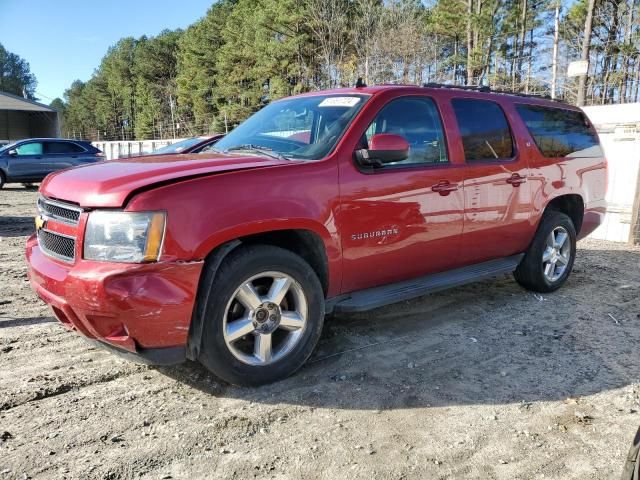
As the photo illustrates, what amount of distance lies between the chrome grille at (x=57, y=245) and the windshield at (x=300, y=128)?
1.41 m

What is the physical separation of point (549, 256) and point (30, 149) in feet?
57.4

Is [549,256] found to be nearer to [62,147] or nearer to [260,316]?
[260,316]

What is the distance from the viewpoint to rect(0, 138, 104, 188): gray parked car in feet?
56.7

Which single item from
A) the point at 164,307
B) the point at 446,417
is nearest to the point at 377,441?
the point at 446,417

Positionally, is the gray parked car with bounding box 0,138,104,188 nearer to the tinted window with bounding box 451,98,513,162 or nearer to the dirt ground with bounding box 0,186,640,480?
the dirt ground with bounding box 0,186,640,480

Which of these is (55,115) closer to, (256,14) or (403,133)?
(256,14)

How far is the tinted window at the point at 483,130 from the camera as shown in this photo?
4375 millimetres

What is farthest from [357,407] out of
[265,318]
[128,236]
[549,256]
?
[549,256]

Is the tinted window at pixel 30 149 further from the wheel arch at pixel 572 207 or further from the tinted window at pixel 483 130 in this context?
the wheel arch at pixel 572 207

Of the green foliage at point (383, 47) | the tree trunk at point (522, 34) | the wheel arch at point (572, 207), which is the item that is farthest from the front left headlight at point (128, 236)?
the tree trunk at point (522, 34)

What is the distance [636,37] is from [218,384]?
34085 mm

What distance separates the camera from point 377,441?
2.75 meters

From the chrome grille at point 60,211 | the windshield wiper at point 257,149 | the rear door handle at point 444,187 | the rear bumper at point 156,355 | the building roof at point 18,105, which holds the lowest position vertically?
the rear bumper at point 156,355

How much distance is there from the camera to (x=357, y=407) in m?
3.08
